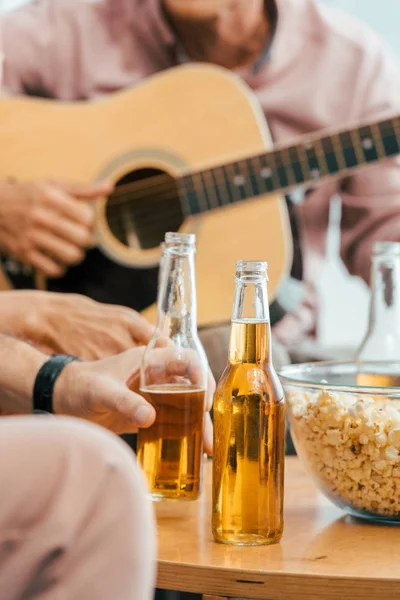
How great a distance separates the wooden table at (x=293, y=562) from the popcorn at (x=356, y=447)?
0.03 m

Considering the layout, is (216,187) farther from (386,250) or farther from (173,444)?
(173,444)

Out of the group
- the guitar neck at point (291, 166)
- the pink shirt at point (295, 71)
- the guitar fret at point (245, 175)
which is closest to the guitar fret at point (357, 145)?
the guitar neck at point (291, 166)

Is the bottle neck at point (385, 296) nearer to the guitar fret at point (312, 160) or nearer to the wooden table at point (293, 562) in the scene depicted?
the wooden table at point (293, 562)

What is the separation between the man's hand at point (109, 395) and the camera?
719 millimetres

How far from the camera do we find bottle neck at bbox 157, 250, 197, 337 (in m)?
A: 0.78

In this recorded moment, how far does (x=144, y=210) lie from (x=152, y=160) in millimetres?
121

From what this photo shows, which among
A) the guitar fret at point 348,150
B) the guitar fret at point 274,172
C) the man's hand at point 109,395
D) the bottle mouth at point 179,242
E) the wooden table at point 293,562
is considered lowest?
the wooden table at point 293,562

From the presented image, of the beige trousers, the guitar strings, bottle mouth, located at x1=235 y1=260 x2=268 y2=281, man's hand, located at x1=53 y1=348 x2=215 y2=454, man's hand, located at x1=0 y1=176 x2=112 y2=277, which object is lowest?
the beige trousers

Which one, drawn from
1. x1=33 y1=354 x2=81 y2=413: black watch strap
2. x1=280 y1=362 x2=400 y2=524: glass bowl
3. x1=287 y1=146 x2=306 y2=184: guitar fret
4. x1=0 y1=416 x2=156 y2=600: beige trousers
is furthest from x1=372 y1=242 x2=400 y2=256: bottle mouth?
x1=287 y1=146 x2=306 y2=184: guitar fret

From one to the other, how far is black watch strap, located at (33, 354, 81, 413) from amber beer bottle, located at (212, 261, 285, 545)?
19 cm

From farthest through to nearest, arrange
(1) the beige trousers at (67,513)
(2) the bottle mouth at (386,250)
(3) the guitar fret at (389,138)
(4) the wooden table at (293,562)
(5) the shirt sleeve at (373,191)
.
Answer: (5) the shirt sleeve at (373,191), (3) the guitar fret at (389,138), (2) the bottle mouth at (386,250), (4) the wooden table at (293,562), (1) the beige trousers at (67,513)

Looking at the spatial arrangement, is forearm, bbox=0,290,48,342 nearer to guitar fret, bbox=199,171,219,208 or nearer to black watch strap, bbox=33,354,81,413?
black watch strap, bbox=33,354,81,413

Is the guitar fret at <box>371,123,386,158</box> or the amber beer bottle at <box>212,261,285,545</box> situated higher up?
the guitar fret at <box>371,123,386,158</box>

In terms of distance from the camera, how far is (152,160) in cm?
177
